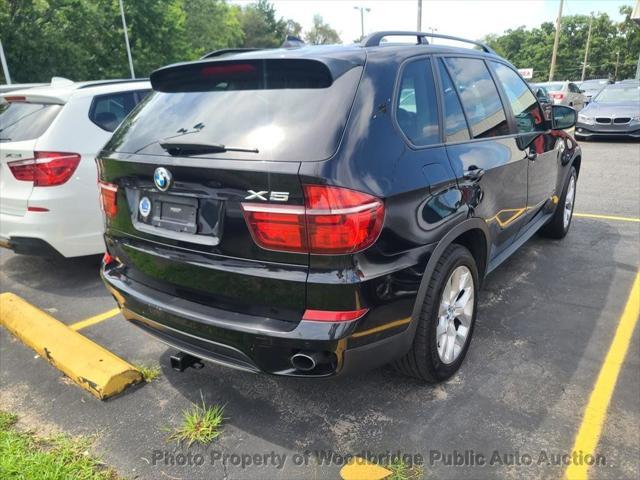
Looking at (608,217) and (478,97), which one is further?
(608,217)

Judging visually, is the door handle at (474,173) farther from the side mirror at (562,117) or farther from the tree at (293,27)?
the tree at (293,27)

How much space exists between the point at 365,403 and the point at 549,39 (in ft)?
292

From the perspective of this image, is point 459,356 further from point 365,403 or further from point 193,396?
point 193,396

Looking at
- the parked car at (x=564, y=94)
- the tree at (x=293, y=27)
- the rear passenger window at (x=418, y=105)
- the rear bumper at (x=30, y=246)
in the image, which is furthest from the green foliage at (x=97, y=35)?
the tree at (x=293, y=27)

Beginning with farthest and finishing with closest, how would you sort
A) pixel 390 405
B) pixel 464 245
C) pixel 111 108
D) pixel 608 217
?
pixel 608 217
pixel 111 108
pixel 464 245
pixel 390 405

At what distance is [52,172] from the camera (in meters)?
4.02

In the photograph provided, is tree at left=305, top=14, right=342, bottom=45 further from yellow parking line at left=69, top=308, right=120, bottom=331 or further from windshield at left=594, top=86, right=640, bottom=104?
yellow parking line at left=69, top=308, right=120, bottom=331

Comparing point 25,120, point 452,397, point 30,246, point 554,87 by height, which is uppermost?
point 25,120

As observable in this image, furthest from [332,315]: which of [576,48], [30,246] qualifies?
[576,48]

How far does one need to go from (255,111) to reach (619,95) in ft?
46.4

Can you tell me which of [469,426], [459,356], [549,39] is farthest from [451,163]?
[549,39]

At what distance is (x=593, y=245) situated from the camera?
5090 millimetres

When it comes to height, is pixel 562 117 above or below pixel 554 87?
above

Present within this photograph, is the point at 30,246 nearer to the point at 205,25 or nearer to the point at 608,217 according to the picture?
the point at 608,217
